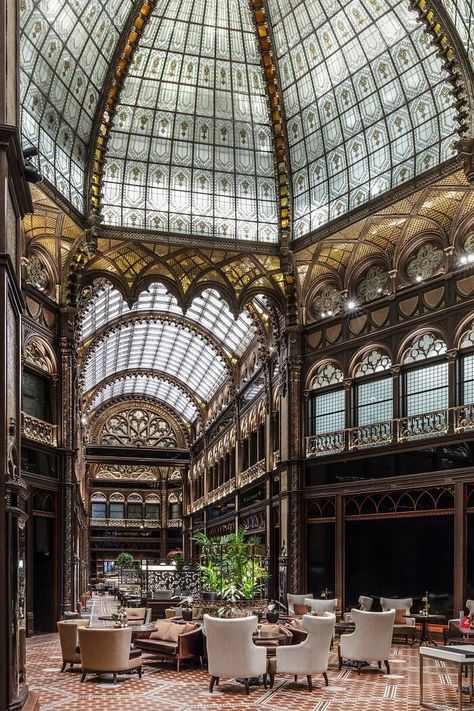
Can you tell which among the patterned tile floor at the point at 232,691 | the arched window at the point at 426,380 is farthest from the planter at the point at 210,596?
the arched window at the point at 426,380

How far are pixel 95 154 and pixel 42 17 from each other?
546 cm

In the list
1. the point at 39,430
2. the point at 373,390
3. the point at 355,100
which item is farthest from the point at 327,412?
the point at 355,100

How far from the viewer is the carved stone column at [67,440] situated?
82.6 feet

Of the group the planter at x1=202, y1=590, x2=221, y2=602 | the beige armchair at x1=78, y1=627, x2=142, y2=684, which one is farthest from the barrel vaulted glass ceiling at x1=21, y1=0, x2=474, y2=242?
the beige armchair at x1=78, y1=627, x2=142, y2=684

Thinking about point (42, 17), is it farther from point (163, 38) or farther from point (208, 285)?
point (208, 285)

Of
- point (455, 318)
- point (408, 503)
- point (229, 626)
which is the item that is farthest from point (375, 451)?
point (229, 626)

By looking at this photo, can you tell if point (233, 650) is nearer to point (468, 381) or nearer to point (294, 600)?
point (468, 381)

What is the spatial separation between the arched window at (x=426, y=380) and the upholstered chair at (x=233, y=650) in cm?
1004

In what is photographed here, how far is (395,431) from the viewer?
2381 centimetres

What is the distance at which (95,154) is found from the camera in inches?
1055

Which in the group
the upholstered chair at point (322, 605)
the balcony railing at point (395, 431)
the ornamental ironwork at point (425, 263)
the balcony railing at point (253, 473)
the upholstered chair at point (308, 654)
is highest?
the ornamental ironwork at point (425, 263)

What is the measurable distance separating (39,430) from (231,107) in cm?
1139

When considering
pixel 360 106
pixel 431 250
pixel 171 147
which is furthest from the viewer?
pixel 171 147

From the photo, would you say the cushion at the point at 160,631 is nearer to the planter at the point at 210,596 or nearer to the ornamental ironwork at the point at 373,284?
the planter at the point at 210,596
